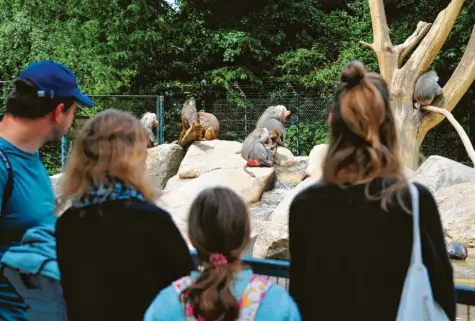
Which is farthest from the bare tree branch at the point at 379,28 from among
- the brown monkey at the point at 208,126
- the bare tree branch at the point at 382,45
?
the brown monkey at the point at 208,126

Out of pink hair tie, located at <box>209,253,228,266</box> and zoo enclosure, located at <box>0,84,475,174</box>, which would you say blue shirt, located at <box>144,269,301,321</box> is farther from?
zoo enclosure, located at <box>0,84,475,174</box>

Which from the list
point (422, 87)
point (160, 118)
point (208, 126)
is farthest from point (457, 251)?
point (160, 118)

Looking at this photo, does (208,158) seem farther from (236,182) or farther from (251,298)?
(251,298)

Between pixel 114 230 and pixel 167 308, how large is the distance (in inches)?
11.2

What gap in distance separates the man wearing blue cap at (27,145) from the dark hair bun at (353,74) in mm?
832

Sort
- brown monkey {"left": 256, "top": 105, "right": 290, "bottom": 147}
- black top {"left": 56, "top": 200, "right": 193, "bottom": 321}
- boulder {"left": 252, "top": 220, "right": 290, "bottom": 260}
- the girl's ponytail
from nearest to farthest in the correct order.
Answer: the girl's ponytail
black top {"left": 56, "top": 200, "right": 193, "bottom": 321}
boulder {"left": 252, "top": 220, "right": 290, "bottom": 260}
brown monkey {"left": 256, "top": 105, "right": 290, "bottom": 147}

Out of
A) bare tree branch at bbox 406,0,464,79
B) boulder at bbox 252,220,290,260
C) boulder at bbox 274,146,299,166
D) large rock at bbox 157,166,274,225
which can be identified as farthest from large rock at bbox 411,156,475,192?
boulder at bbox 252,220,290,260

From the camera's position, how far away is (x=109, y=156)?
171 cm


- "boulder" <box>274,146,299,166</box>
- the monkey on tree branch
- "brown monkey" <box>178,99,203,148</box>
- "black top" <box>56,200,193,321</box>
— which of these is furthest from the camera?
"brown monkey" <box>178,99,203,148</box>

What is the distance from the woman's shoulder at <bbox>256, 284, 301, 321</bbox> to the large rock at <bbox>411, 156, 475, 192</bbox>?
7.80 meters

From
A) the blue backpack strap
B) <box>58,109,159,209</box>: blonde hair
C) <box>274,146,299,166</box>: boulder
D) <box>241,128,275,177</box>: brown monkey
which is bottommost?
<box>274,146,299,166</box>: boulder

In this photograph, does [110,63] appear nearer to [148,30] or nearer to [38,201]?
[148,30]

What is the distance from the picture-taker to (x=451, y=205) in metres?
7.71

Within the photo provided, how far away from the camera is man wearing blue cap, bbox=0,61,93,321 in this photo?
188cm
